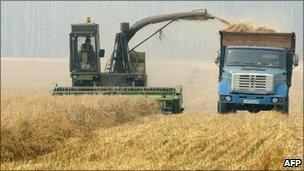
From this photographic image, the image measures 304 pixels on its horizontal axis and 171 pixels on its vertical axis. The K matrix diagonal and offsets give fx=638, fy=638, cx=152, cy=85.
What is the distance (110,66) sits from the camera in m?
20.5

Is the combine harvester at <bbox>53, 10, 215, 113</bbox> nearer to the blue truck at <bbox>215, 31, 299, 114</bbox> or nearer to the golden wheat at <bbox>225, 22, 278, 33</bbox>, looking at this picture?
the golden wheat at <bbox>225, 22, 278, 33</bbox>

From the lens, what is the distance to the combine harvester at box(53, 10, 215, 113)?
18266 millimetres

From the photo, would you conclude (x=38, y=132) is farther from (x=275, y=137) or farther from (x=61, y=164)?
(x=275, y=137)

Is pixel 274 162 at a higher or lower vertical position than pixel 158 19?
lower

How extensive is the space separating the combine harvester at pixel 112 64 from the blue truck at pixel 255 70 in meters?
1.62

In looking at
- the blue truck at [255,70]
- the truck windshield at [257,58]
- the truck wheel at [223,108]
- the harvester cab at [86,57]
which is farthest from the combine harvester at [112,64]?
the truck windshield at [257,58]

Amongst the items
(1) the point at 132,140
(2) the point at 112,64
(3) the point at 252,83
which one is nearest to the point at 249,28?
(3) the point at 252,83

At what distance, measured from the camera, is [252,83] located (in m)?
16.7

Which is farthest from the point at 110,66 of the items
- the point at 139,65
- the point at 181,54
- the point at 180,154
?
the point at 181,54

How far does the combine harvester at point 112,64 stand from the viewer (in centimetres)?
1827

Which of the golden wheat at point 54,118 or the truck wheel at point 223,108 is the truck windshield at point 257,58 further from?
the golden wheat at point 54,118

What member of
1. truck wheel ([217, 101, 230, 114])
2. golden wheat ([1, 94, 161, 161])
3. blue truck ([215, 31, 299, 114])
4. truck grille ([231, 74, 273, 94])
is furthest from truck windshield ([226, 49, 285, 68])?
golden wheat ([1, 94, 161, 161])

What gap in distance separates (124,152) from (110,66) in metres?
10.9

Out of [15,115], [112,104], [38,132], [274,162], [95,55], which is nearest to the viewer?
[274,162]
